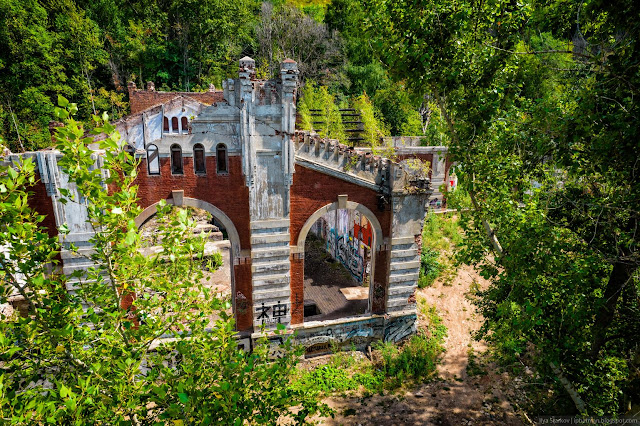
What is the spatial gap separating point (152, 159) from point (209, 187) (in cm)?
219

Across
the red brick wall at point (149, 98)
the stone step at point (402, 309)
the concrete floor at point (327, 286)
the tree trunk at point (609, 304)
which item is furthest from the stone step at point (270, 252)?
the red brick wall at point (149, 98)

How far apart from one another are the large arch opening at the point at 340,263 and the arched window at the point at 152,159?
5.97m

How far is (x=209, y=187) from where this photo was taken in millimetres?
15438

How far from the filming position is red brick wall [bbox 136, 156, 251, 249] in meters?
14.9

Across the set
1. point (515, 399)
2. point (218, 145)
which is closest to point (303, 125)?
point (218, 145)

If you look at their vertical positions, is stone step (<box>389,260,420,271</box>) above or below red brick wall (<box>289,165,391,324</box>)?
below

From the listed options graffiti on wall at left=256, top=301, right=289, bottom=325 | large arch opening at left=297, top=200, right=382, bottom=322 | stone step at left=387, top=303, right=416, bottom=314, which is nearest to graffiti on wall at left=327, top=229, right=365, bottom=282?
large arch opening at left=297, top=200, right=382, bottom=322

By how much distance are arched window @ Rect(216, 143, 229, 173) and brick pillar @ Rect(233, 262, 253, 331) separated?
382 centimetres

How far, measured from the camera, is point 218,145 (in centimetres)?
1514

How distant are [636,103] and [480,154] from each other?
3.94m

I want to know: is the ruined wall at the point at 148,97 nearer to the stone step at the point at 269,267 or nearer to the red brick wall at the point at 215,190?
the red brick wall at the point at 215,190

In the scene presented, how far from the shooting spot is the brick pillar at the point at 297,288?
16.9 m

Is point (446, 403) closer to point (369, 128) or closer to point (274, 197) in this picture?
point (274, 197)

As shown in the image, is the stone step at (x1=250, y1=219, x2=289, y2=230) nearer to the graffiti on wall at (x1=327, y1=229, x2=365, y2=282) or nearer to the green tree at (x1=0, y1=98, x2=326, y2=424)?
the green tree at (x1=0, y1=98, x2=326, y2=424)
